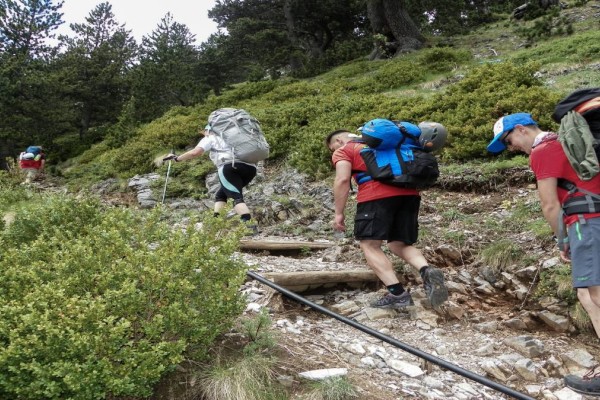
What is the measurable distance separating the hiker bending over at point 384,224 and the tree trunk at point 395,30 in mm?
17450

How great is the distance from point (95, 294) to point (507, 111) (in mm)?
8336

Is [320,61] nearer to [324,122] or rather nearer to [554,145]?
[324,122]

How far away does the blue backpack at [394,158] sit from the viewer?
4.54 metres

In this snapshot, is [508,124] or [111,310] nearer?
[111,310]

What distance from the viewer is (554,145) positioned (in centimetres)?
338

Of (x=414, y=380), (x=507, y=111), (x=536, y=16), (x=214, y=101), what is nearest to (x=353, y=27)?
(x=536, y=16)

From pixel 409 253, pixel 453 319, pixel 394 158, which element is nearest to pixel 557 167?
pixel 394 158

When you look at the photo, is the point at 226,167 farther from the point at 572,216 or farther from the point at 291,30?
the point at 291,30

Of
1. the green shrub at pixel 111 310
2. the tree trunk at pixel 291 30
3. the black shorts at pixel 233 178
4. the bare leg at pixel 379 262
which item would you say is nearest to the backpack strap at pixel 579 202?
the bare leg at pixel 379 262

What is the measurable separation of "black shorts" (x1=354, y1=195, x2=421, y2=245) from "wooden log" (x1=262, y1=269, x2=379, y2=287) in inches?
27.2

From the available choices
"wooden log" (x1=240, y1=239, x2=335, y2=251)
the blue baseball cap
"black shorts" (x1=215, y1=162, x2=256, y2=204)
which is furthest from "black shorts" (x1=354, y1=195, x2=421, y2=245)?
"black shorts" (x1=215, y1=162, x2=256, y2=204)

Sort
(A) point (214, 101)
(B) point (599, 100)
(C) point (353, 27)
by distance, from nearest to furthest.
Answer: (B) point (599, 100) < (A) point (214, 101) < (C) point (353, 27)

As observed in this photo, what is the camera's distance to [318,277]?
520 centimetres

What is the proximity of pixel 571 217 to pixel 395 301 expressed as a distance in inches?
75.7
